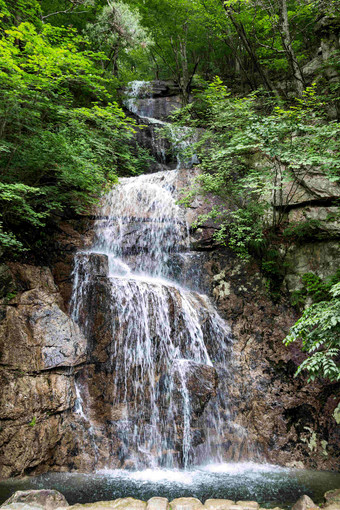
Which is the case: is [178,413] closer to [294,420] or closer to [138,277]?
[294,420]

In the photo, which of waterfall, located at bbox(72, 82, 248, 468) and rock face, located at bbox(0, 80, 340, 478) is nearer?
rock face, located at bbox(0, 80, 340, 478)

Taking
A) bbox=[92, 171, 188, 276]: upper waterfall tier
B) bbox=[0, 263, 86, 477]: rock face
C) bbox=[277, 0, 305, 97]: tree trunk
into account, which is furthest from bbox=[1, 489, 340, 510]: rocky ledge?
bbox=[277, 0, 305, 97]: tree trunk

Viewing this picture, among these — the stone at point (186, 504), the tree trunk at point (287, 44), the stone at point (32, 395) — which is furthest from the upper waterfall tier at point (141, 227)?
the stone at point (186, 504)

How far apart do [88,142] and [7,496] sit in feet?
24.7

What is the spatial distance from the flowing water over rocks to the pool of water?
434 mm

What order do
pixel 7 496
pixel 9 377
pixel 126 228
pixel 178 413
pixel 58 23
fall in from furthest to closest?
pixel 58 23 < pixel 126 228 < pixel 178 413 < pixel 9 377 < pixel 7 496

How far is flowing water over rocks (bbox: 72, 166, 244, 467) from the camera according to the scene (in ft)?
19.0

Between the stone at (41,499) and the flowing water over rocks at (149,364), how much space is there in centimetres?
168

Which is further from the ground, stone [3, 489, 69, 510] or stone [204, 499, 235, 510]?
stone [3, 489, 69, 510]

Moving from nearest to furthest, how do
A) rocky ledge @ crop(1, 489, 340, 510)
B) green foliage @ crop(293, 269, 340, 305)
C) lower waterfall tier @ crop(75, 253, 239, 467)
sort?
rocky ledge @ crop(1, 489, 340, 510)
lower waterfall tier @ crop(75, 253, 239, 467)
green foliage @ crop(293, 269, 340, 305)

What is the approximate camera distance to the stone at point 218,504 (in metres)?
3.93

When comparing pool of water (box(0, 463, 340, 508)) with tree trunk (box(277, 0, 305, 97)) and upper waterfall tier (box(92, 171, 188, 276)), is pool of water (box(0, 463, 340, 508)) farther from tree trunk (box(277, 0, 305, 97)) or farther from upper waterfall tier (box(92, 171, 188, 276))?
tree trunk (box(277, 0, 305, 97))

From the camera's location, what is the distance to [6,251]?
6.83 meters

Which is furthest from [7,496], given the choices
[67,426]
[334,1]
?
[334,1]
